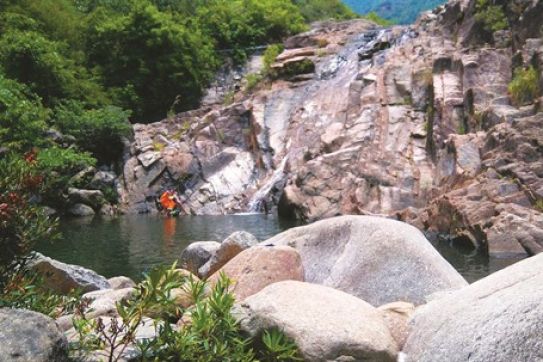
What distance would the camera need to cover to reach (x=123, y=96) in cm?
4897

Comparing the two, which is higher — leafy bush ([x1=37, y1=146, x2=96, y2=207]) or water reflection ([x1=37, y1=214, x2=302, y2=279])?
leafy bush ([x1=37, y1=146, x2=96, y2=207])

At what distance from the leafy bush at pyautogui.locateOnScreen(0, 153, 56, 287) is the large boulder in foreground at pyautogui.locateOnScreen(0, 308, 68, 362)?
0.61 m

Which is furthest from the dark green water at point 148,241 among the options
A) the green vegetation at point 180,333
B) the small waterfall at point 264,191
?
the green vegetation at point 180,333

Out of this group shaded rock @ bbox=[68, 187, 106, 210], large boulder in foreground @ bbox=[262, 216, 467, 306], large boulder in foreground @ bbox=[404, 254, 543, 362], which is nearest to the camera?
Answer: large boulder in foreground @ bbox=[404, 254, 543, 362]

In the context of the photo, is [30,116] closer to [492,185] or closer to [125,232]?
[125,232]

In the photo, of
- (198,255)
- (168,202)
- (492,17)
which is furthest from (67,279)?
(492,17)

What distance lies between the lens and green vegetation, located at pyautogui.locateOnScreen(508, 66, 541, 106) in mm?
25500

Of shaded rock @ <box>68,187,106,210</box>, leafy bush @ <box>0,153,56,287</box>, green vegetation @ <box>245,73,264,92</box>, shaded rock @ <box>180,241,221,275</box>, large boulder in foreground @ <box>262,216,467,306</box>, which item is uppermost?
green vegetation @ <box>245,73,264,92</box>

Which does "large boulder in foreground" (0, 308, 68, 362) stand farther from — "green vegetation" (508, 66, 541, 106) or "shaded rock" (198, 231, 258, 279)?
"green vegetation" (508, 66, 541, 106)

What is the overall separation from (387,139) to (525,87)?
723 centimetres

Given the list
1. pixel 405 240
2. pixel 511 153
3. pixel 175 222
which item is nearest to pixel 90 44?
pixel 175 222

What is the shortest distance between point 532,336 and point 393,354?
2.36 m

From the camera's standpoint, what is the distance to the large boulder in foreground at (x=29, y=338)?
5.05 metres

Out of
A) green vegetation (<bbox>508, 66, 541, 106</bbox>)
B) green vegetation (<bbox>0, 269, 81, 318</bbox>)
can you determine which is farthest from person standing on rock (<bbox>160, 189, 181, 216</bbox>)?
green vegetation (<bbox>0, 269, 81, 318</bbox>)
